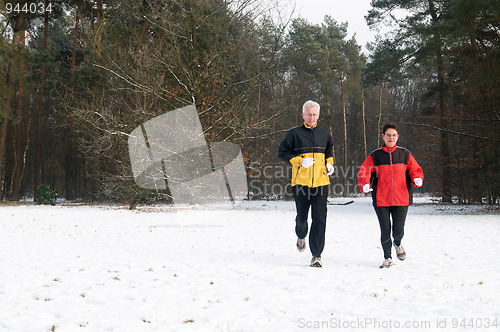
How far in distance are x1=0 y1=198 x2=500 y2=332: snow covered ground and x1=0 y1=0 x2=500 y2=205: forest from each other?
713 cm

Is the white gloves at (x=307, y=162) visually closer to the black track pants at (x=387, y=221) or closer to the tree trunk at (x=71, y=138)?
the black track pants at (x=387, y=221)

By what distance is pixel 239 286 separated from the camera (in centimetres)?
524

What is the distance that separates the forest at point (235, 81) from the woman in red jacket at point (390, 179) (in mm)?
8418

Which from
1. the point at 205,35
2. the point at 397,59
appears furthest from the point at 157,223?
the point at 397,59

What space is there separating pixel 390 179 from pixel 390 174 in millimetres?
71

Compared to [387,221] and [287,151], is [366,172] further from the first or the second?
[287,151]

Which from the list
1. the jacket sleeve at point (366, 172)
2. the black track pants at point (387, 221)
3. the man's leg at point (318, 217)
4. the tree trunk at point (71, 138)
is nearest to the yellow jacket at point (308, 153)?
the man's leg at point (318, 217)

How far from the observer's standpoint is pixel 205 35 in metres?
15.2

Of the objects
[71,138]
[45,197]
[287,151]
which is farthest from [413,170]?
[71,138]

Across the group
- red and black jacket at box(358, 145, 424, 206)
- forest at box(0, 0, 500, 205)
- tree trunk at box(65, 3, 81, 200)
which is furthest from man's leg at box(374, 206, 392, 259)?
tree trunk at box(65, 3, 81, 200)

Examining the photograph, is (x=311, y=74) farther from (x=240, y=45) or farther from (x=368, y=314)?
(x=368, y=314)

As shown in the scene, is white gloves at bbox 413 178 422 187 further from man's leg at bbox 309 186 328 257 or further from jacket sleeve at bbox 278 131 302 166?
jacket sleeve at bbox 278 131 302 166

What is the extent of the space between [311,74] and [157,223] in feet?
93.0

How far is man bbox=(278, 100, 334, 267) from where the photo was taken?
6.09 m
